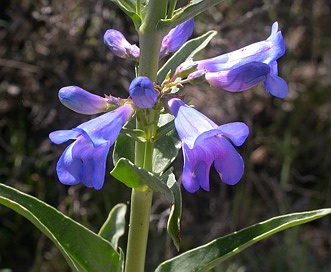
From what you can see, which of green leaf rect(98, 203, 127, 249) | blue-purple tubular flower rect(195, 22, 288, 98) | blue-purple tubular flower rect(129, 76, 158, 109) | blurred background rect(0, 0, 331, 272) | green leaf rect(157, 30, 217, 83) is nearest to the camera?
blue-purple tubular flower rect(129, 76, 158, 109)

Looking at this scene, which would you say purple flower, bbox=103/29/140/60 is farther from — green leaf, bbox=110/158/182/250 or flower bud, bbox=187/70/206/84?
green leaf, bbox=110/158/182/250

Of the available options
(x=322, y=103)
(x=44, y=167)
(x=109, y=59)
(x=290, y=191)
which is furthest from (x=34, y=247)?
(x=322, y=103)

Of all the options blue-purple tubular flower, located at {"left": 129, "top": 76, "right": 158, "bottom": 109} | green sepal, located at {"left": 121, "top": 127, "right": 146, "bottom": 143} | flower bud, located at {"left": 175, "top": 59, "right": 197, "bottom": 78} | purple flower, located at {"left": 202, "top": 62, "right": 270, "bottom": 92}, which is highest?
flower bud, located at {"left": 175, "top": 59, "right": 197, "bottom": 78}

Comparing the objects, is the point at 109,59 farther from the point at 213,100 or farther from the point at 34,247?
the point at 34,247

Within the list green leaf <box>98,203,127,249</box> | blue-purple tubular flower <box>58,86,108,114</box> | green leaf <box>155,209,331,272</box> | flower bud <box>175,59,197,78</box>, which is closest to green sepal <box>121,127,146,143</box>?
blue-purple tubular flower <box>58,86,108,114</box>

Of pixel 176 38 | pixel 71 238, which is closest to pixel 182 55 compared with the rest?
pixel 176 38

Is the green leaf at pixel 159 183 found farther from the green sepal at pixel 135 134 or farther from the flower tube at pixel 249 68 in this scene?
the flower tube at pixel 249 68
